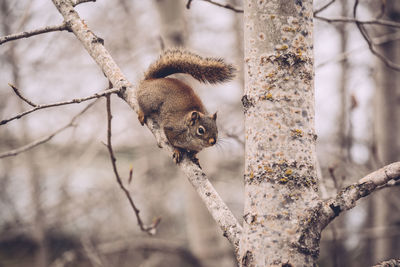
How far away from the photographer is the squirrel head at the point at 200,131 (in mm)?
2504

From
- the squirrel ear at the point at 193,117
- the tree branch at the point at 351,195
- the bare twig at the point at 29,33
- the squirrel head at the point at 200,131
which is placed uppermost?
the squirrel ear at the point at 193,117

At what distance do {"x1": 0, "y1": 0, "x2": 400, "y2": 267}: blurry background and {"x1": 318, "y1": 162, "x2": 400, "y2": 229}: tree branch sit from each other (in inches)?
45.1

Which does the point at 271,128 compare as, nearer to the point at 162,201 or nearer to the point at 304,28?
the point at 304,28

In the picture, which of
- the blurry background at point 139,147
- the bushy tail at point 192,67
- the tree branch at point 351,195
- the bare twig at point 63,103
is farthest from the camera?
the blurry background at point 139,147

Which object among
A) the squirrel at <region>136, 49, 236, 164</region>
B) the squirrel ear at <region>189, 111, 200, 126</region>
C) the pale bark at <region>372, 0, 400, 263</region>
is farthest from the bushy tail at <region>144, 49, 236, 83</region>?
the pale bark at <region>372, 0, 400, 263</region>

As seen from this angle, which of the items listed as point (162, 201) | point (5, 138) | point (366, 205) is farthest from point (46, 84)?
point (366, 205)

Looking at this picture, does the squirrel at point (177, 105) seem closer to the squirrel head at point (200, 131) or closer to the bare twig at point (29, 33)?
the squirrel head at point (200, 131)

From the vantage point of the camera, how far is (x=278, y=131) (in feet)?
3.78

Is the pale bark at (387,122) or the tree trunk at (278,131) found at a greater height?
the pale bark at (387,122)

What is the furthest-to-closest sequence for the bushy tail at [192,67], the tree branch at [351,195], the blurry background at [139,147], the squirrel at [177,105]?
1. the blurry background at [139,147]
2. the squirrel at [177,105]
3. the bushy tail at [192,67]
4. the tree branch at [351,195]

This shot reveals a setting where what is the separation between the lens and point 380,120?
389 cm

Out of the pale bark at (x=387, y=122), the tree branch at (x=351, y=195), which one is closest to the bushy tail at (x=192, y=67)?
the tree branch at (x=351, y=195)

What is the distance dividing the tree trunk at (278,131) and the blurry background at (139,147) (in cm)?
114

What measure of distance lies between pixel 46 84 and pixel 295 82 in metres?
4.21
